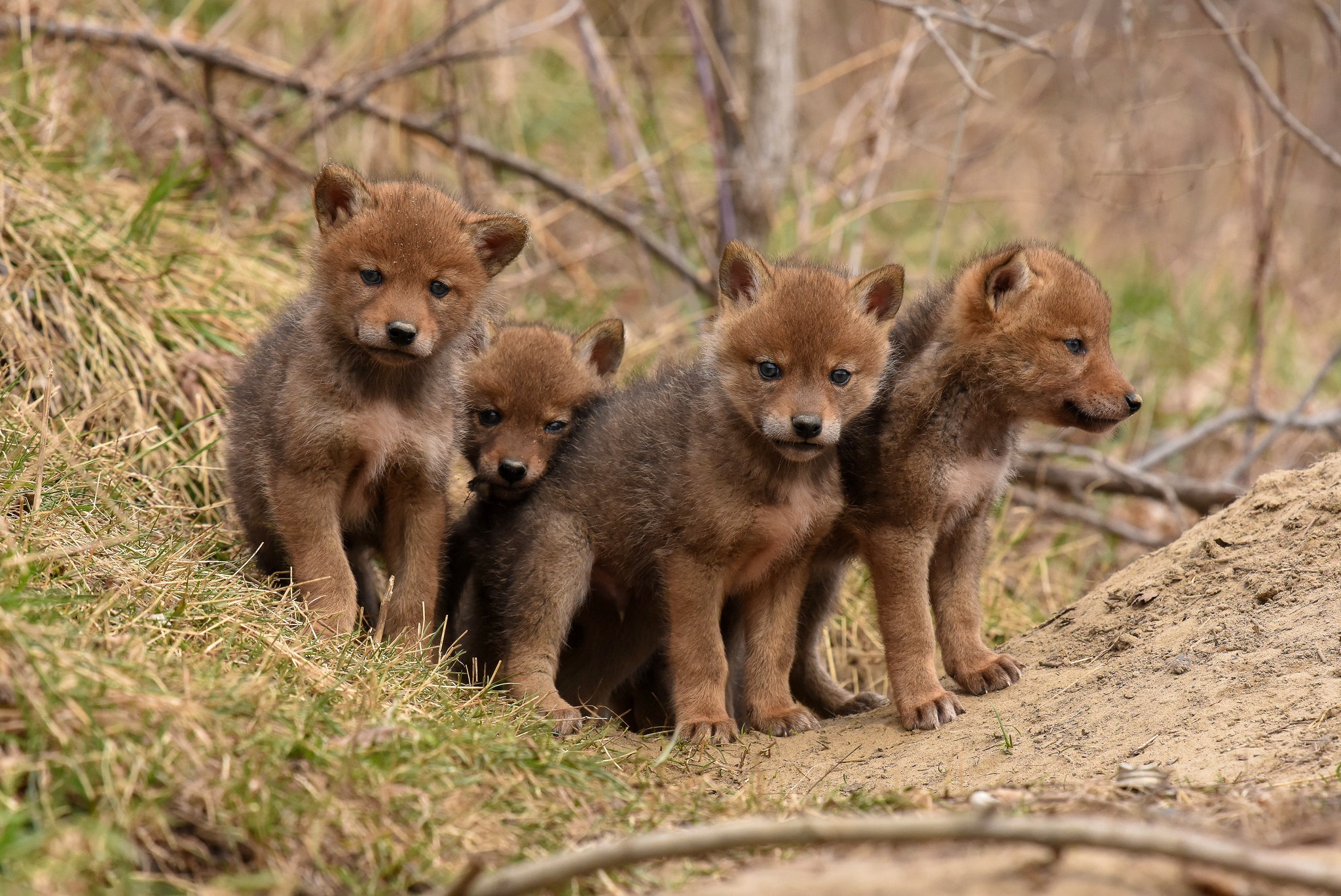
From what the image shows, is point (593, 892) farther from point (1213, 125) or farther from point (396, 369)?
point (1213, 125)

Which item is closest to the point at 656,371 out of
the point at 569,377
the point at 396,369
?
the point at 569,377

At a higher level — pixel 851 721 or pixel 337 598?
pixel 337 598

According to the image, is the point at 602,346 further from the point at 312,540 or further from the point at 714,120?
the point at 714,120

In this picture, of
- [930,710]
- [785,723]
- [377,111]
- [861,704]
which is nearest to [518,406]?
[785,723]

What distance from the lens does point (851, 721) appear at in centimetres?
488

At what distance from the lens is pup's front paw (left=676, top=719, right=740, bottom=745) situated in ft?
14.8

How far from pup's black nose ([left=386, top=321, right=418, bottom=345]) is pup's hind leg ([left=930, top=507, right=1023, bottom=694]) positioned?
2147mm

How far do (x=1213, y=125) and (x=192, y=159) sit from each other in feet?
33.8

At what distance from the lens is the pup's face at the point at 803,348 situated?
4.36 m

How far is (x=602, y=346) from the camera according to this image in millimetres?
5641

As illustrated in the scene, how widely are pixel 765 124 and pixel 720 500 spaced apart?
13.2 ft

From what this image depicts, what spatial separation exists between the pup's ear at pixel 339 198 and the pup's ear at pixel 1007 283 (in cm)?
228

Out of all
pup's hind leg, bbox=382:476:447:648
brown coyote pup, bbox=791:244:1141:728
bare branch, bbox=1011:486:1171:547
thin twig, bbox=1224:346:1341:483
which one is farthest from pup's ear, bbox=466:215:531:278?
thin twig, bbox=1224:346:1341:483

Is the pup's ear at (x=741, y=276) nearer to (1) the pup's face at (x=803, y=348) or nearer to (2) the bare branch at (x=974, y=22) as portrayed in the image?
(1) the pup's face at (x=803, y=348)
